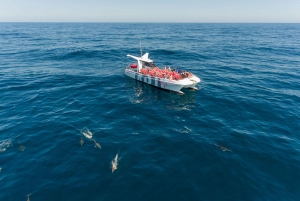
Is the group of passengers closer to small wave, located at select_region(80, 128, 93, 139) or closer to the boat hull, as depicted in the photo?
the boat hull

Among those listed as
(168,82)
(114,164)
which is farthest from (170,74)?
(114,164)

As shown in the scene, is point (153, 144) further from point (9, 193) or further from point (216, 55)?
point (216, 55)

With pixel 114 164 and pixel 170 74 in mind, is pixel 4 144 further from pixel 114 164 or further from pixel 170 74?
pixel 170 74

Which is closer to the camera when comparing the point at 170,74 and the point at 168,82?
the point at 168,82

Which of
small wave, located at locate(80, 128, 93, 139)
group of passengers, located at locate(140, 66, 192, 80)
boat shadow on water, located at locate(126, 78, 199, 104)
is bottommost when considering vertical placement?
small wave, located at locate(80, 128, 93, 139)

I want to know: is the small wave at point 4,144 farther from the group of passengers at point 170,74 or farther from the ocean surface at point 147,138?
the group of passengers at point 170,74

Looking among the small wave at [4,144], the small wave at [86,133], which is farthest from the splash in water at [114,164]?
the small wave at [4,144]

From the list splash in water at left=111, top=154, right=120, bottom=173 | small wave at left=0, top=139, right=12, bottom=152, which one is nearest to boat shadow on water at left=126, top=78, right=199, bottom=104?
splash in water at left=111, top=154, right=120, bottom=173
